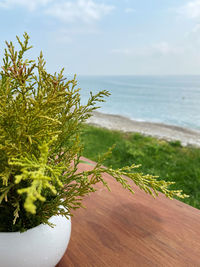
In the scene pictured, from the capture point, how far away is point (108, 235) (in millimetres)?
1105

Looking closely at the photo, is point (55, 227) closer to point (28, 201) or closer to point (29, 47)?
point (28, 201)

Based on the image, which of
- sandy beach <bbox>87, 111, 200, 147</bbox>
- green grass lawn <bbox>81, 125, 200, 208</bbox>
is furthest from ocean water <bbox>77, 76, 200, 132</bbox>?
sandy beach <bbox>87, 111, 200, 147</bbox>

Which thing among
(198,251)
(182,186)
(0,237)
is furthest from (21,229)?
(182,186)

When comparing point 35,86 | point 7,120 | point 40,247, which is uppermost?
point 35,86

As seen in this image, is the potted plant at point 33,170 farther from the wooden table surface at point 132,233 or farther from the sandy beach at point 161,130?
the sandy beach at point 161,130

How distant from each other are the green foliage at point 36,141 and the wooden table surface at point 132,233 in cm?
37

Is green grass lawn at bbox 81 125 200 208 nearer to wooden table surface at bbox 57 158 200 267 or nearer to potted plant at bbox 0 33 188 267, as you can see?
wooden table surface at bbox 57 158 200 267

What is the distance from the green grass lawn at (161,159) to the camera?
3.95 metres

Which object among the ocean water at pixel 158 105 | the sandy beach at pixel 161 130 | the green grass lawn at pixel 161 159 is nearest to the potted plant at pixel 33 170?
the ocean water at pixel 158 105

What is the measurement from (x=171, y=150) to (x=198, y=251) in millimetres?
4798

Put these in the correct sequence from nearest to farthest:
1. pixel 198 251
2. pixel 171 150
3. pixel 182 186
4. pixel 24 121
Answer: pixel 24 121, pixel 198 251, pixel 182 186, pixel 171 150

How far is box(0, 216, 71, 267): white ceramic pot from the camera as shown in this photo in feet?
2.37

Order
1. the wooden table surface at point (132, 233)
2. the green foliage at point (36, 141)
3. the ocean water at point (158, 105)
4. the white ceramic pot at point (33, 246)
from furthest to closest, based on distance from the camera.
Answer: the ocean water at point (158, 105)
the wooden table surface at point (132, 233)
the white ceramic pot at point (33, 246)
the green foliage at point (36, 141)

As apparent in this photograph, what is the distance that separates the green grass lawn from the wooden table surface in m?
2.43
